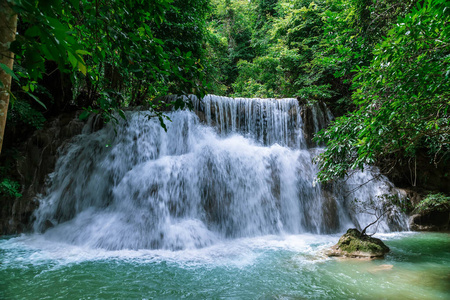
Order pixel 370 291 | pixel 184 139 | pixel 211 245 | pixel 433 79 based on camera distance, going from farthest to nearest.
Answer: pixel 184 139 → pixel 211 245 → pixel 370 291 → pixel 433 79

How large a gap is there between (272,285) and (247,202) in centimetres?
391

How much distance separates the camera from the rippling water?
3494 mm

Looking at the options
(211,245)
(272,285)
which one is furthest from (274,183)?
(272,285)

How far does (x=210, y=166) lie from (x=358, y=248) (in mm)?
4524

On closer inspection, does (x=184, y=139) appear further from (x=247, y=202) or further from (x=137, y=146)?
(x=247, y=202)

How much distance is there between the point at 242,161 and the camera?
8.37 m

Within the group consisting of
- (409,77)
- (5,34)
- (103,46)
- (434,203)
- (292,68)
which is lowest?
(434,203)

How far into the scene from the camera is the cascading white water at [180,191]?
245 inches

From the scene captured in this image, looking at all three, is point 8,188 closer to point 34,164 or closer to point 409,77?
point 34,164

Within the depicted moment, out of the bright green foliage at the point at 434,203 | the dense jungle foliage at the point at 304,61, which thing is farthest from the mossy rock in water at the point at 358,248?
the bright green foliage at the point at 434,203

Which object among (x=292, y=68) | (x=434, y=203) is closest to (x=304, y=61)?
(x=292, y=68)

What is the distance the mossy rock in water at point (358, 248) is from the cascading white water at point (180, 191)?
230 centimetres

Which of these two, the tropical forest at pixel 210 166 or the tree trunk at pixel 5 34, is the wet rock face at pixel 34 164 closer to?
the tropical forest at pixel 210 166

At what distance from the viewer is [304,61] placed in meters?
13.7
